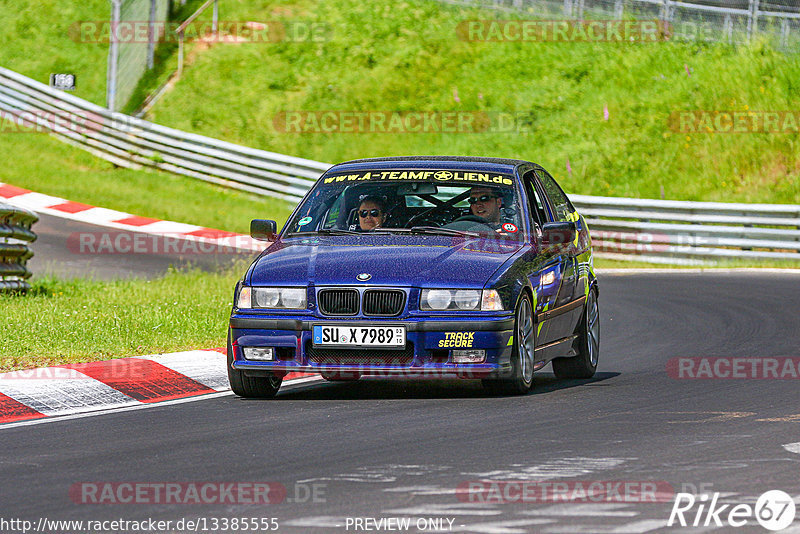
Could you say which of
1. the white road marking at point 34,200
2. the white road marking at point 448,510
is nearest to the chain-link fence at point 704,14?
the white road marking at point 34,200

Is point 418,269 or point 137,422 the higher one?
point 418,269

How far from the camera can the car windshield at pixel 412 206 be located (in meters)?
9.85

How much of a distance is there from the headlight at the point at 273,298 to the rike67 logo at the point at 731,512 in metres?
3.53

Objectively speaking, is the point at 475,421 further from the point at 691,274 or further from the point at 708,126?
the point at 708,126

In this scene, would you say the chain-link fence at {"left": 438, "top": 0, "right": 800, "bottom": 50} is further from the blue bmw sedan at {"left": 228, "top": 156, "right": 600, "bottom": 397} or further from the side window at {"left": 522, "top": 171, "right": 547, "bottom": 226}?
the blue bmw sedan at {"left": 228, "top": 156, "right": 600, "bottom": 397}

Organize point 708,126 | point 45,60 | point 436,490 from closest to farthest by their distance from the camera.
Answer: point 436,490
point 708,126
point 45,60

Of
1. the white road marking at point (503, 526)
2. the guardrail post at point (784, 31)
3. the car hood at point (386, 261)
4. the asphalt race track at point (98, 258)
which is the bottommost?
the asphalt race track at point (98, 258)

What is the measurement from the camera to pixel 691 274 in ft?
69.7

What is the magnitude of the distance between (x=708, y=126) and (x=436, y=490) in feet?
79.9

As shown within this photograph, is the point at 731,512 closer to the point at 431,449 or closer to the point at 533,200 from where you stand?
the point at 431,449

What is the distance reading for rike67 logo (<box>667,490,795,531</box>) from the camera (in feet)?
17.9

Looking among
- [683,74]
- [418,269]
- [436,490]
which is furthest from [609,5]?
[436,490]

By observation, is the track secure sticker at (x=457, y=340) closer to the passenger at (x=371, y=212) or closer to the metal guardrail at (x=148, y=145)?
the passenger at (x=371, y=212)

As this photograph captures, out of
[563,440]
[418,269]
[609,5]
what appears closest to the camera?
[563,440]
